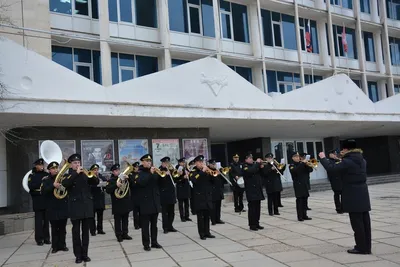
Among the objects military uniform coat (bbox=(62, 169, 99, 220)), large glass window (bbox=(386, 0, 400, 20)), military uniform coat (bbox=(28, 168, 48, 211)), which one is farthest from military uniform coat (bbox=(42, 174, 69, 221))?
large glass window (bbox=(386, 0, 400, 20))

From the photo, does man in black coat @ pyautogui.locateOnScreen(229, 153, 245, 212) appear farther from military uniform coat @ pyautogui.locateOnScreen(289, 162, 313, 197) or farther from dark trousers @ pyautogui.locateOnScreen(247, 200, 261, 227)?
dark trousers @ pyautogui.locateOnScreen(247, 200, 261, 227)

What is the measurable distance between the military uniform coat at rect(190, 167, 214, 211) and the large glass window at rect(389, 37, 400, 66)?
2325 centimetres

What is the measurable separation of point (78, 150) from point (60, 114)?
9.48 feet

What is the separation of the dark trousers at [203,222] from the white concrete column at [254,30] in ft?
41.9

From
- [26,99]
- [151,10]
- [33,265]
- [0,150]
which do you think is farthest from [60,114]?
[151,10]

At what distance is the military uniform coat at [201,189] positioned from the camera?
777 cm

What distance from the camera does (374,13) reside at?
983 inches

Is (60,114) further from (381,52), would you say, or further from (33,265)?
(381,52)

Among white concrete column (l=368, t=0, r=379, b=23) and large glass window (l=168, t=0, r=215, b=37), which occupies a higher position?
white concrete column (l=368, t=0, r=379, b=23)

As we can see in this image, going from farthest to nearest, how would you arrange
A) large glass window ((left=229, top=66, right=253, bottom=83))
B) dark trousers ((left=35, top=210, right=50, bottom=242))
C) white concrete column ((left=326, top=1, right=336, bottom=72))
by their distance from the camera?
1. white concrete column ((left=326, top=1, right=336, bottom=72))
2. large glass window ((left=229, top=66, right=253, bottom=83))
3. dark trousers ((left=35, top=210, right=50, bottom=242))

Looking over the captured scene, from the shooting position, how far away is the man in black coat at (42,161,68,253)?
7309 millimetres

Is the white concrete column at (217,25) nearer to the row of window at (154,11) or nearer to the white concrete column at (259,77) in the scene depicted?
the row of window at (154,11)

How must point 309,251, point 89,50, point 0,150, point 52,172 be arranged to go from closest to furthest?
point 309,251
point 52,172
point 0,150
point 89,50

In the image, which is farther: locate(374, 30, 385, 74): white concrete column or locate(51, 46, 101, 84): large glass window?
locate(374, 30, 385, 74): white concrete column
